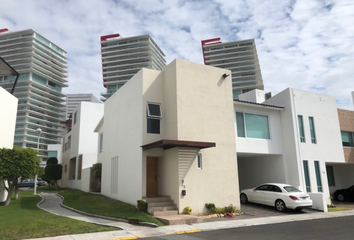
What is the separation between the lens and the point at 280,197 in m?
14.1

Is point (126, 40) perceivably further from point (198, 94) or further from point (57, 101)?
point (198, 94)

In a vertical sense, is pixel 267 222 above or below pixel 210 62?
below

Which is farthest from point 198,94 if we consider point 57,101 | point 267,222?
point 57,101

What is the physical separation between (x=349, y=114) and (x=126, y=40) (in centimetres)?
11097

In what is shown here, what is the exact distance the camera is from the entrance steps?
1074cm

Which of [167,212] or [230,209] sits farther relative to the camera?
[230,209]

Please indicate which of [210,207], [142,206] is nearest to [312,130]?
[210,207]

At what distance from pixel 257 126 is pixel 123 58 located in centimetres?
10911

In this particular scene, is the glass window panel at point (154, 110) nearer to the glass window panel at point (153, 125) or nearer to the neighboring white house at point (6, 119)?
the glass window panel at point (153, 125)

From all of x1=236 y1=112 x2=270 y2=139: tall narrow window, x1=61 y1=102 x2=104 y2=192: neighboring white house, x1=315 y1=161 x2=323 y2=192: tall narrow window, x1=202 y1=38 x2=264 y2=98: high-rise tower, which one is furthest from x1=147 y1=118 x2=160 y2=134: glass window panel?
x1=202 y1=38 x2=264 y2=98: high-rise tower

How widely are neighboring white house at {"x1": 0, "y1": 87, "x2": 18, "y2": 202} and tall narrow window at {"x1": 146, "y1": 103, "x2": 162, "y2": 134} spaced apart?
355 inches

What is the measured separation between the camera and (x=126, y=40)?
120 meters

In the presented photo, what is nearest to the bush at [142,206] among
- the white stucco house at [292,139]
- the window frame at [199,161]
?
the window frame at [199,161]

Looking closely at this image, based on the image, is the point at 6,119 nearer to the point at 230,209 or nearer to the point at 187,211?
the point at 187,211
